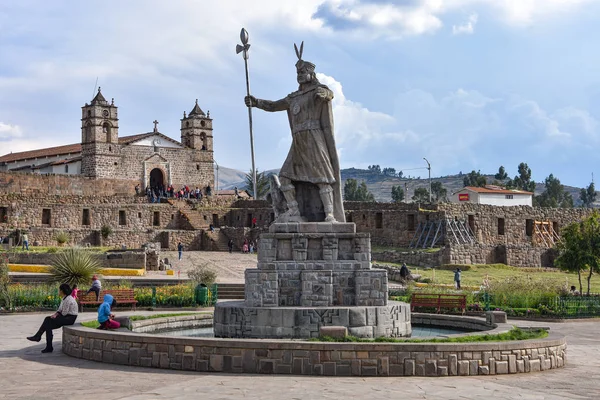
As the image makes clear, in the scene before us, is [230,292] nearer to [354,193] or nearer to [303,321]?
[303,321]

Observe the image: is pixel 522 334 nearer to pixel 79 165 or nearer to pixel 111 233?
pixel 111 233

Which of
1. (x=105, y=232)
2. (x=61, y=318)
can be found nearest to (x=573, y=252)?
(x=61, y=318)

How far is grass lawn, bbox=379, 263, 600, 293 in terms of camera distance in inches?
1353

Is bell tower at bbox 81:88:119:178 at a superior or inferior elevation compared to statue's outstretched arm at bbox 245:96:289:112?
superior

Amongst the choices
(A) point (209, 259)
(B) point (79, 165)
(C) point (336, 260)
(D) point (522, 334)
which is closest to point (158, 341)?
(C) point (336, 260)

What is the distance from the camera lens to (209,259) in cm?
4141

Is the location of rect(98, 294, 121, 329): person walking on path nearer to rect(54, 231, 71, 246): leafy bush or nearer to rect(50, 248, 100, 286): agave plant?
rect(50, 248, 100, 286): agave plant

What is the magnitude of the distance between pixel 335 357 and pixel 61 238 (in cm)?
3555

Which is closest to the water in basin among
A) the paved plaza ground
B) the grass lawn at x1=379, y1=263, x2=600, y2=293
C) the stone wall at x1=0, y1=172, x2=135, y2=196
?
the paved plaza ground

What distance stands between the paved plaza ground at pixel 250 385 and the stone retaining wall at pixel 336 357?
20 cm

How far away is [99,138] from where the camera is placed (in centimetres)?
6234

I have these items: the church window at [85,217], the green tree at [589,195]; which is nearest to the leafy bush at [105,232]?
the church window at [85,217]

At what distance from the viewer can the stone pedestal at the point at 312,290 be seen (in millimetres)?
12664

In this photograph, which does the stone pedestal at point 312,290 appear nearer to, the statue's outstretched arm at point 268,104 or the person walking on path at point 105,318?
the person walking on path at point 105,318
